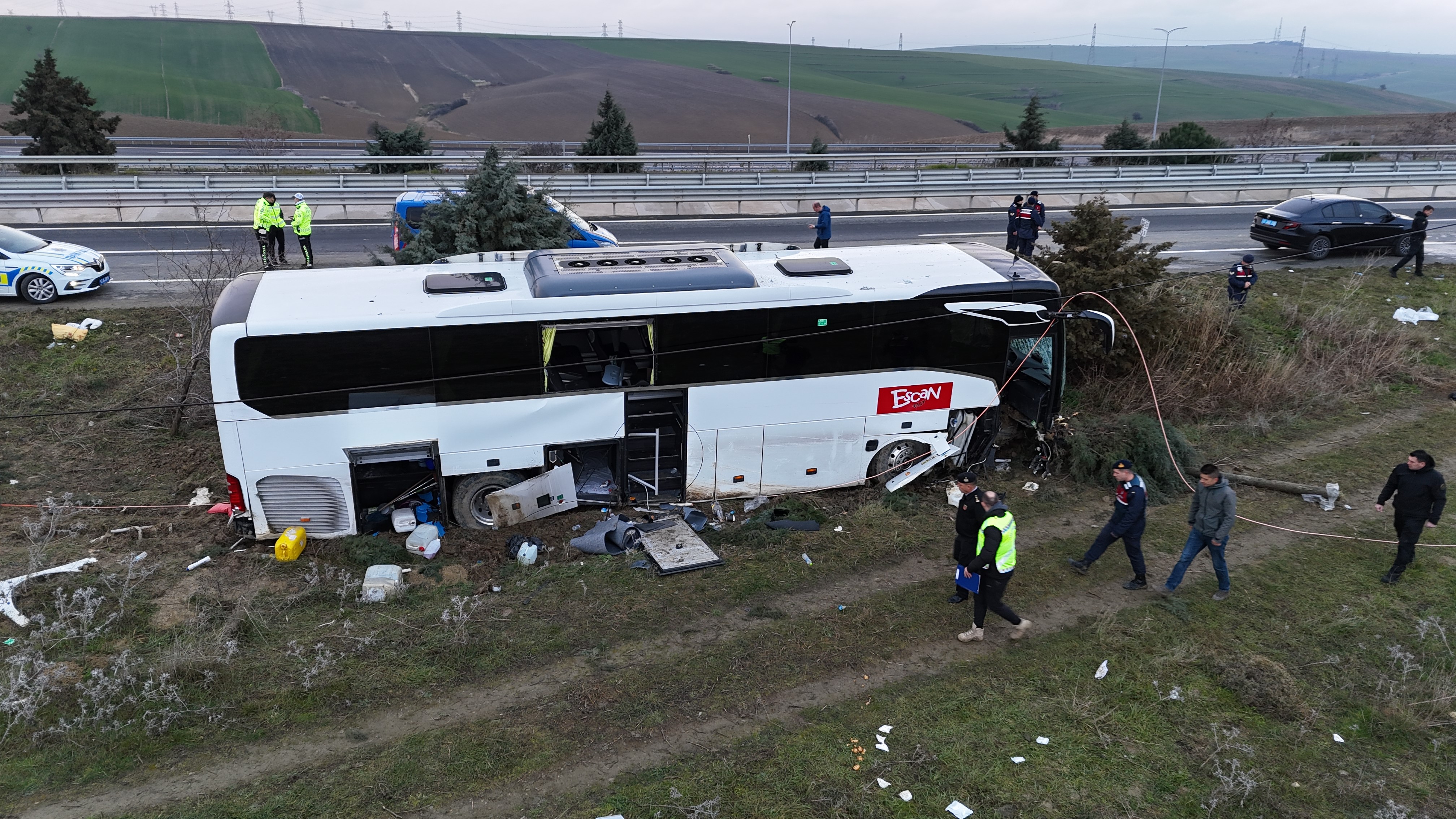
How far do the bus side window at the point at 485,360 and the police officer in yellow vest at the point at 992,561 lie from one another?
5.00 m

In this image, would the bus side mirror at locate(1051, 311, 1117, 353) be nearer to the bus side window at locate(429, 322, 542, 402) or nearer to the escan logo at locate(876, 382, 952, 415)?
the escan logo at locate(876, 382, 952, 415)

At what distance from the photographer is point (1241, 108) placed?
11256 cm

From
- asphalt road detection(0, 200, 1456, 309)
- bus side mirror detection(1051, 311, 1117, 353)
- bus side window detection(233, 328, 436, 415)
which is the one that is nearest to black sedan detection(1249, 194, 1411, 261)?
asphalt road detection(0, 200, 1456, 309)

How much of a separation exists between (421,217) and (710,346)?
31.1 ft

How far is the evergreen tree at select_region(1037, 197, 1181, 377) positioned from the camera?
14.5 meters

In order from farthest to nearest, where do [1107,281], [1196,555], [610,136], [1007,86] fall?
[1007,86] → [610,136] → [1107,281] → [1196,555]

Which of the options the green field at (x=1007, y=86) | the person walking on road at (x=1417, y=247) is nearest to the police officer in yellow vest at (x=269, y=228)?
the person walking on road at (x=1417, y=247)

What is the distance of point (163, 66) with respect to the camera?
265 ft

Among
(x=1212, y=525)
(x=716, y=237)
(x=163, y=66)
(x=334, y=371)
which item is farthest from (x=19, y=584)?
(x=163, y=66)

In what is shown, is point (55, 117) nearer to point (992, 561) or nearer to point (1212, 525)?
point (992, 561)

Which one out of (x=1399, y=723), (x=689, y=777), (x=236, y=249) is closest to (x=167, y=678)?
(x=689, y=777)

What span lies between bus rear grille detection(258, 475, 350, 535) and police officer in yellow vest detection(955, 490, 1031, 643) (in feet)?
22.2

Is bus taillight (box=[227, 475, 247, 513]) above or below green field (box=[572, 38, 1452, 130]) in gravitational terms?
below

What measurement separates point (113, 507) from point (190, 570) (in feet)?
7.38
